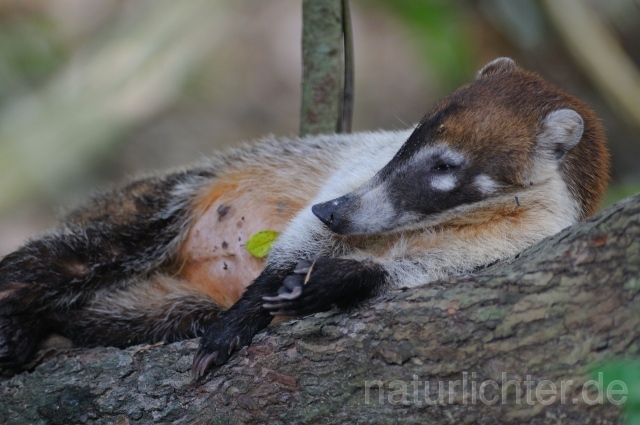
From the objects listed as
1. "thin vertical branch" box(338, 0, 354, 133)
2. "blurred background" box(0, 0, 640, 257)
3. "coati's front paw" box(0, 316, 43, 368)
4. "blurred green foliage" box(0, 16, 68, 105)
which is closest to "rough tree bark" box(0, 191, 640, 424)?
"coati's front paw" box(0, 316, 43, 368)

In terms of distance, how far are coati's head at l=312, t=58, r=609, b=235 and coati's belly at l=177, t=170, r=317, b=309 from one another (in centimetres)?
111

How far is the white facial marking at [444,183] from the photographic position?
14.9ft

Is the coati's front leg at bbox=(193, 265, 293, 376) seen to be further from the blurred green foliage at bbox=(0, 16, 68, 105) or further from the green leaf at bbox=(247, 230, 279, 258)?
the blurred green foliage at bbox=(0, 16, 68, 105)

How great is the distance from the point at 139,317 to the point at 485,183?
283cm

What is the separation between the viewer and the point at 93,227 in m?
5.79

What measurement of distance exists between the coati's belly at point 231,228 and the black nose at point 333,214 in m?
0.98

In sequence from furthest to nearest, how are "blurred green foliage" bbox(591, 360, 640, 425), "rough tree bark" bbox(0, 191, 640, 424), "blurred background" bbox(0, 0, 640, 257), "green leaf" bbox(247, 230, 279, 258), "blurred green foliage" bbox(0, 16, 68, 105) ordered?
"blurred green foliage" bbox(0, 16, 68, 105) < "blurred background" bbox(0, 0, 640, 257) < "green leaf" bbox(247, 230, 279, 258) < "rough tree bark" bbox(0, 191, 640, 424) < "blurred green foliage" bbox(591, 360, 640, 425)

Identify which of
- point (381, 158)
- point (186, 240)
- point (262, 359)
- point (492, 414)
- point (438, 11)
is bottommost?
point (492, 414)

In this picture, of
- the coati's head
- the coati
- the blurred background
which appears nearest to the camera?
the coati

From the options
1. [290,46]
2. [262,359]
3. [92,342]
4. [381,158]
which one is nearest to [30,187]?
[290,46]

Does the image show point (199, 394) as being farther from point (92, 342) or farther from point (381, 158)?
point (381, 158)

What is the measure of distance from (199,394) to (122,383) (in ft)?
1.76

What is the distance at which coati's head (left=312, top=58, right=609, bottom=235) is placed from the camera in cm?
457

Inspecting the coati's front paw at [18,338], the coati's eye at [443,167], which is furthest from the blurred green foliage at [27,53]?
the coati's eye at [443,167]
